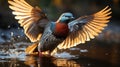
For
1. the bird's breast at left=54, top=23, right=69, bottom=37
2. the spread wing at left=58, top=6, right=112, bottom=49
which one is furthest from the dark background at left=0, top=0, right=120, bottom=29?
the bird's breast at left=54, top=23, right=69, bottom=37

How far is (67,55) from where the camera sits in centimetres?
1013

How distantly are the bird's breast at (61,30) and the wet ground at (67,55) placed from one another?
1.49 ft

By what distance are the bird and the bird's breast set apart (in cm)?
7

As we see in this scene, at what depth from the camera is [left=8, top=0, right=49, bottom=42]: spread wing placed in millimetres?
10172

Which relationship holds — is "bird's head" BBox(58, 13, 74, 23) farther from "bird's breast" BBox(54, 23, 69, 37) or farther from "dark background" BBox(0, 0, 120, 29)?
"dark background" BBox(0, 0, 120, 29)

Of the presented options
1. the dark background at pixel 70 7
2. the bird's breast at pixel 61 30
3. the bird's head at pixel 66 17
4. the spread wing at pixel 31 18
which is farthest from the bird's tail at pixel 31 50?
the dark background at pixel 70 7

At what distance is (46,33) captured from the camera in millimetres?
9852

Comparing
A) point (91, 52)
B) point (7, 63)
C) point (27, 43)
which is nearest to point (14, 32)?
point (27, 43)

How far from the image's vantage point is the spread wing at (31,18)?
10172mm

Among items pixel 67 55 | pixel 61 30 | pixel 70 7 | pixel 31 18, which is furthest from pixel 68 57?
pixel 70 7

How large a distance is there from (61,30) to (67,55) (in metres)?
0.70

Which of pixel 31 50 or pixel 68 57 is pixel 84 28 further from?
pixel 31 50

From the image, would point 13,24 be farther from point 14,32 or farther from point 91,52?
point 91,52

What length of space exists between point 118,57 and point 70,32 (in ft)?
3.41
